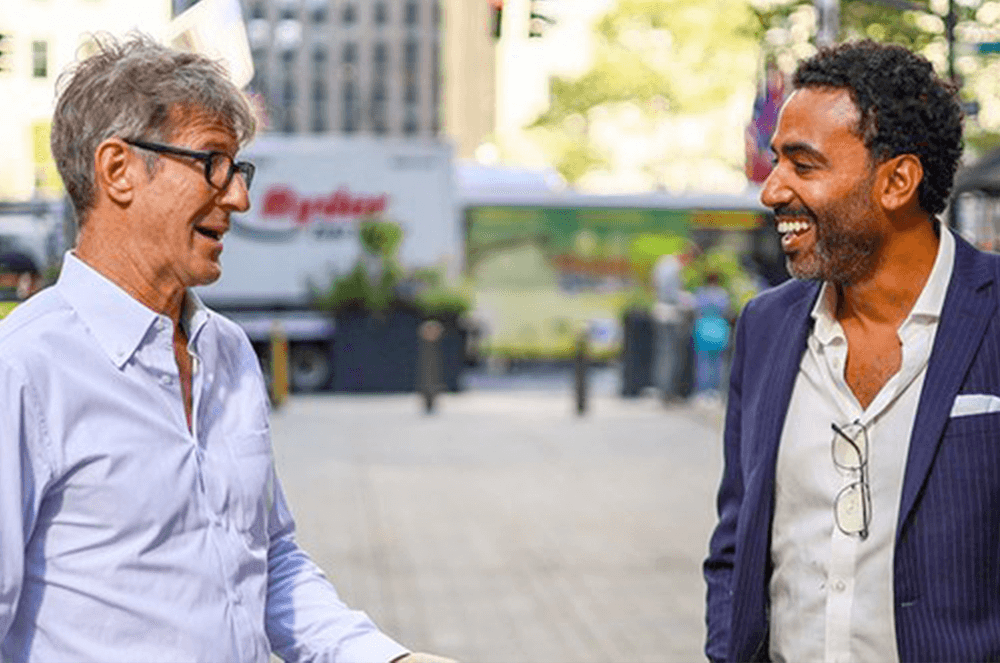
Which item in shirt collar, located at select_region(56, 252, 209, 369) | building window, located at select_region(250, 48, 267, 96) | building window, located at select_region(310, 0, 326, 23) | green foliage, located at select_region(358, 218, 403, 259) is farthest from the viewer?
building window, located at select_region(310, 0, 326, 23)

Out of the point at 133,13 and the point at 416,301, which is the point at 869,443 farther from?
the point at 416,301

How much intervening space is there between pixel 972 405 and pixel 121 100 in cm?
140

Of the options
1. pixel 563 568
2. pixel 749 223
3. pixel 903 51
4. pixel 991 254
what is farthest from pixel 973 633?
pixel 749 223

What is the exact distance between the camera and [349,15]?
112 m

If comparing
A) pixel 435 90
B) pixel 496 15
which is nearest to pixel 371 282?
pixel 496 15

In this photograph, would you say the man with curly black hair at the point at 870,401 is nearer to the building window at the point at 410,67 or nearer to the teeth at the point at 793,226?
the teeth at the point at 793,226

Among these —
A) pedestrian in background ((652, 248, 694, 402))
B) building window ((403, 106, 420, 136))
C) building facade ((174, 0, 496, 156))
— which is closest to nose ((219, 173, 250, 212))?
pedestrian in background ((652, 248, 694, 402))

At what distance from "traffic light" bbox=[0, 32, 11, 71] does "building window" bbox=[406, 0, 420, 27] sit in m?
105

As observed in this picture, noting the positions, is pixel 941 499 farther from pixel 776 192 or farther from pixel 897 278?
pixel 776 192

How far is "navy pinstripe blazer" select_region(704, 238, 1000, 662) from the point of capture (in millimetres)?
3248

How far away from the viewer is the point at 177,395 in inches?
111

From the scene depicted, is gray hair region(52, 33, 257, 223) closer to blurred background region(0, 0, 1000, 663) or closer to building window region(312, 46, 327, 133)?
blurred background region(0, 0, 1000, 663)

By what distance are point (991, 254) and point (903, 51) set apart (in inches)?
14.5

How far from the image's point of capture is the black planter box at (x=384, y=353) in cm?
2617
